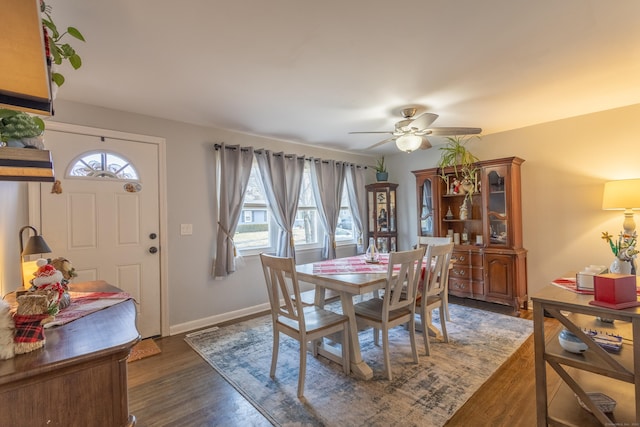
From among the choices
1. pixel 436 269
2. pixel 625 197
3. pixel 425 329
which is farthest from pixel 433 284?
pixel 625 197

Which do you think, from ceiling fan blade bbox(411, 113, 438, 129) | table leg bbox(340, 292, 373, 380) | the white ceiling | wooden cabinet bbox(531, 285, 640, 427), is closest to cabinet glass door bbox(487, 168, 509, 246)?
the white ceiling

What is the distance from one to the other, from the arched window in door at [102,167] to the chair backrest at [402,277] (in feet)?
8.88

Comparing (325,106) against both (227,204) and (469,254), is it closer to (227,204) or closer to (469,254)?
(227,204)

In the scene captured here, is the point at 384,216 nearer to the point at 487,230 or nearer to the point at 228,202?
the point at 487,230

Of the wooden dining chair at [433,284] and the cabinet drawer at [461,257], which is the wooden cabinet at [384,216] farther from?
the wooden dining chair at [433,284]

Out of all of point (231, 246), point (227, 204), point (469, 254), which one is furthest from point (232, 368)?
point (469, 254)

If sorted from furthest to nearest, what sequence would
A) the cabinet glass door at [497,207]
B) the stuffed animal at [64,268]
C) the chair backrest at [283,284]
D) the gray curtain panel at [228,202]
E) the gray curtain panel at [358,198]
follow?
the gray curtain panel at [358,198], the cabinet glass door at [497,207], the gray curtain panel at [228,202], the chair backrest at [283,284], the stuffed animal at [64,268]

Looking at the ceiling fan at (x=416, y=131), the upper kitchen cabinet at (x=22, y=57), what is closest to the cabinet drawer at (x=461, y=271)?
the ceiling fan at (x=416, y=131)

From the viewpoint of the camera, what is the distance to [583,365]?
4.75 ft

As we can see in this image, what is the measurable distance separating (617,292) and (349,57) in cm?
199

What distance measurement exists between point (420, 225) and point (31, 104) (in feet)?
15.1

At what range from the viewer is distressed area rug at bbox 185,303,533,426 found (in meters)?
1.91

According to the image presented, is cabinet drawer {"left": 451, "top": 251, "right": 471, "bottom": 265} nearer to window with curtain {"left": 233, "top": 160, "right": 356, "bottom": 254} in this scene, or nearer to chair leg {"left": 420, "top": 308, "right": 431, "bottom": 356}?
chair leg {"left": 420, "top": 308, "right": 431, "bottom": 356}

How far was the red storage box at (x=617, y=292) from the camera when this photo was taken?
137cm
